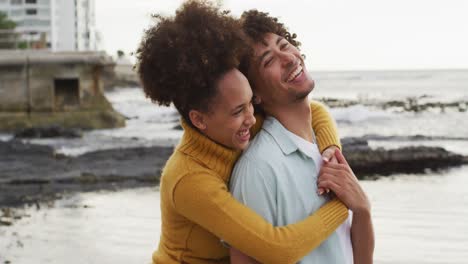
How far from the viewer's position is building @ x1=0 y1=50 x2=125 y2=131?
21.8m

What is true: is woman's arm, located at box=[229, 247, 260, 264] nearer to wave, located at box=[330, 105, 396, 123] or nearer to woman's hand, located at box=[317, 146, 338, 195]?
woman's hand, located at box=[317, 146, 338, 195]

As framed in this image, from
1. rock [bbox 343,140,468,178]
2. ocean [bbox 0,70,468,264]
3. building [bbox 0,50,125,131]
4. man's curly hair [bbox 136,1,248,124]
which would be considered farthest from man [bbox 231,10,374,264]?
building [bbox 0,50,125,131]

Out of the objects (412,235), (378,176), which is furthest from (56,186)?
(412,235)

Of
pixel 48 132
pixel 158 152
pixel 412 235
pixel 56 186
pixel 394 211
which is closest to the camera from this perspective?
pixel 412 235

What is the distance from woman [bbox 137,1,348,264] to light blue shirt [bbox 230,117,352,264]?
5cm

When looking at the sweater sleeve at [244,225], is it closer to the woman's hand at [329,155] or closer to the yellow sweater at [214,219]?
the yellow sweater at [214,219]

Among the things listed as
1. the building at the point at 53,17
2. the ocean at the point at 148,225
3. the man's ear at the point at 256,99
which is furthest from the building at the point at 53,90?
the building at the point at 53,17

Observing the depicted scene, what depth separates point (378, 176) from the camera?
11.1 meters

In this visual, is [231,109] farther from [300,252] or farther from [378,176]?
[378,176]

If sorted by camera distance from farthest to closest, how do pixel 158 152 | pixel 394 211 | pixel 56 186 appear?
pixel 158 152 → pixel 56 186 → pixel 394 211

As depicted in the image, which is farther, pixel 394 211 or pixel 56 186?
pixel 56 186

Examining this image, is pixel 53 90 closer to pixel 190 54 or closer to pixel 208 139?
pixel 208 139

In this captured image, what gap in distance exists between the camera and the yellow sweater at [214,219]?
2412 millimetres

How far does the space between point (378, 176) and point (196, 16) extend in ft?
29.1
